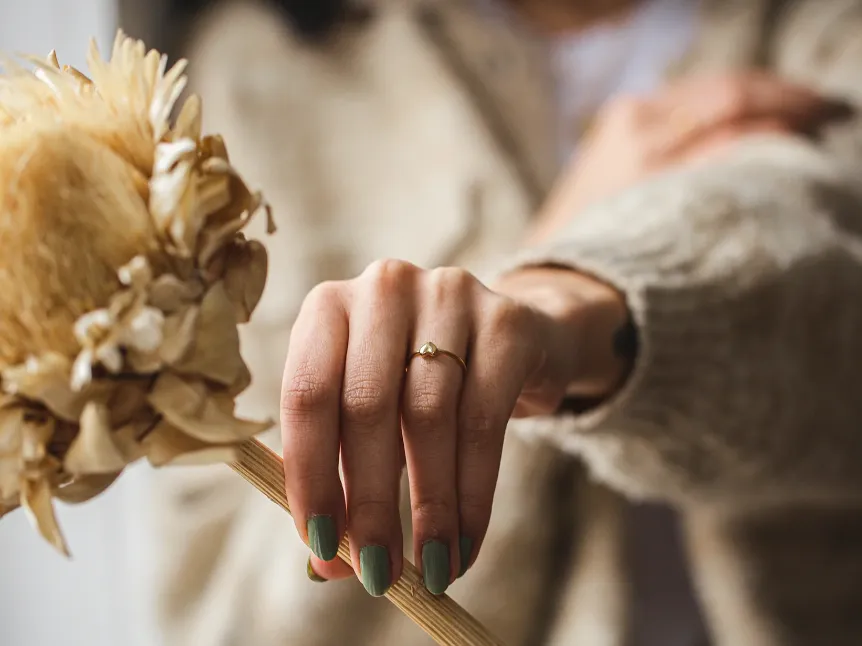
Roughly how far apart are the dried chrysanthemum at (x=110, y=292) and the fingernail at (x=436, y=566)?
0.24 ft

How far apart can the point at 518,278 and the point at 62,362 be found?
8.9 inches

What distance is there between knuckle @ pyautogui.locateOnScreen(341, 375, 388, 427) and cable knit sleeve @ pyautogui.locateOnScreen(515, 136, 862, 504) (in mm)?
168

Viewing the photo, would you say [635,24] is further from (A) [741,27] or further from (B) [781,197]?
(B) [781,197]

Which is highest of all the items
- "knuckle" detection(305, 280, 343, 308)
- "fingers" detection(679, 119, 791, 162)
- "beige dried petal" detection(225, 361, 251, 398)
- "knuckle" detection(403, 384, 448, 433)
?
"beige dried petal" detection(225, 361, 251, 398)

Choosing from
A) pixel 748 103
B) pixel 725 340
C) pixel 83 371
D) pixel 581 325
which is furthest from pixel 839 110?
pixel 83 371

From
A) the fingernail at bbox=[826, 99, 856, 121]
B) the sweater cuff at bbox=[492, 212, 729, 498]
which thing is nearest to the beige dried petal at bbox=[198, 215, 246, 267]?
the sweater cuff at bbox=[492, 212, 729, 498]

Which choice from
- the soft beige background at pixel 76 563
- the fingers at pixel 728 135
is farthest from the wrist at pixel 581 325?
the fingers at pixel 728 135

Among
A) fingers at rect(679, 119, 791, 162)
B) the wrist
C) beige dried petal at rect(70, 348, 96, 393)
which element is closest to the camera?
beige dried petal at rect(70, 348, 96, 393)

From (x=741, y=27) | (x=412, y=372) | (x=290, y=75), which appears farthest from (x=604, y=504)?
(x=741, y=27)

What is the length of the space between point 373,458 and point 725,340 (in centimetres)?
25

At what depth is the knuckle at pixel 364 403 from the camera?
0.22 metres

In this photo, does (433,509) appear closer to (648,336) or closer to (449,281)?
(449,281)

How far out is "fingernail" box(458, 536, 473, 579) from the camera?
0.76ft

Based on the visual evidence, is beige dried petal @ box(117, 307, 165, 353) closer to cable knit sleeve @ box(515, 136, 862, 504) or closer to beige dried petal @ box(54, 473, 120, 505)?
beige dried petal @ box(54, 473, 120, 505)
